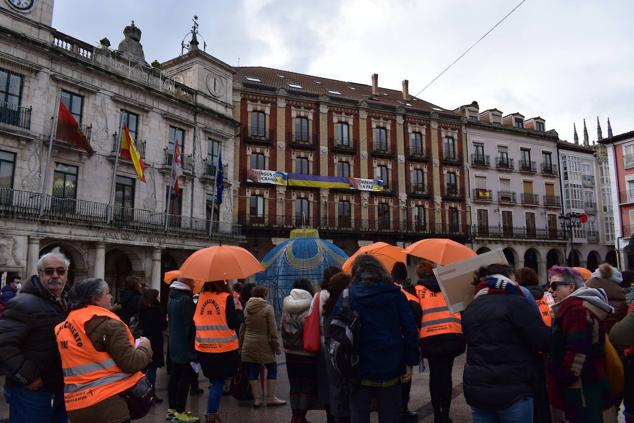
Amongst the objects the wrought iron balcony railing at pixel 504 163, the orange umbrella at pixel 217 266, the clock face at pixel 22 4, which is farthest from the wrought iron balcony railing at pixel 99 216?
the wrought iron balcony railing at pixel 504 163

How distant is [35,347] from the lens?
12.8 feet

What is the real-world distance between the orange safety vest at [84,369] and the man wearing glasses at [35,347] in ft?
1.52

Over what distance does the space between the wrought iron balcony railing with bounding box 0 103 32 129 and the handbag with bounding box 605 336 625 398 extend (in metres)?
21.3

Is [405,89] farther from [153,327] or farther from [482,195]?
[153,327]

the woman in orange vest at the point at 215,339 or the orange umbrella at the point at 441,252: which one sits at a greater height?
the orange umbrella at the point at 441,252

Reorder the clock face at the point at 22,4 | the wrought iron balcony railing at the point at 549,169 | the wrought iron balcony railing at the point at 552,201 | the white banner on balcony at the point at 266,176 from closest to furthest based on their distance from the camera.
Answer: the clock face at the point at 22,4
the white banner on balcony at the point at 266,176
the wrought iron balcony railing at the point at 552,201
the wrought iron balcony railing at the point at 549,169

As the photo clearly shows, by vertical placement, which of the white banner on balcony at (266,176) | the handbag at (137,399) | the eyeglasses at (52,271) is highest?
the white banner on balcony at (266,176)

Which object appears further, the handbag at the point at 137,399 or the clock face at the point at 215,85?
the clock face at the point at 215,85

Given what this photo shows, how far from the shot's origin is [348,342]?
399 centimetres

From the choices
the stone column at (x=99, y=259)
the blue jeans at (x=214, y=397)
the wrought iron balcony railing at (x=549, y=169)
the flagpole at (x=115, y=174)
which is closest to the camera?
the blue jeans at (x=214, y=397)

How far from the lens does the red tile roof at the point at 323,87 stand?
114ft

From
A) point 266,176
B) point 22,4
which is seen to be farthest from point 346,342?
point 266,176

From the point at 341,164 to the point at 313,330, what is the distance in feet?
98.9

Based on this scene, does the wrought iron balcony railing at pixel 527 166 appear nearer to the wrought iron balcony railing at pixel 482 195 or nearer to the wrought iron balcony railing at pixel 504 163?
the wrought iron balcony railing at pixel 504 163
